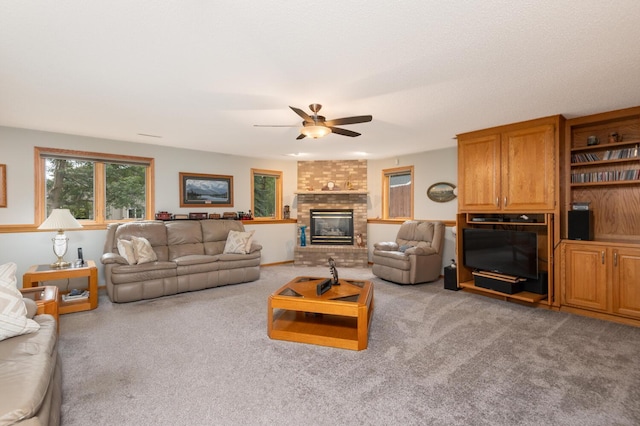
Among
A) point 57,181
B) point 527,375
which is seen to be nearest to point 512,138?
point 527,375

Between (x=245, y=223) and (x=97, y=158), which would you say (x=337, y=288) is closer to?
(x=245, y=223)

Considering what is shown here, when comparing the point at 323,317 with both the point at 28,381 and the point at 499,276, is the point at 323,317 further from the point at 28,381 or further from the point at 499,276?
the point at 499,276

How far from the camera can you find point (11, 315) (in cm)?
194

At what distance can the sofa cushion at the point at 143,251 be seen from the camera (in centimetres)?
433

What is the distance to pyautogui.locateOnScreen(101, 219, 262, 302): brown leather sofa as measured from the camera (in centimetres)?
412

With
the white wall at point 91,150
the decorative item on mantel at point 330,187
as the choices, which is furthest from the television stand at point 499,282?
the white wall at point 91,150

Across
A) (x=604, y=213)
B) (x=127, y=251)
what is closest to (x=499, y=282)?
(x=604, y=213)

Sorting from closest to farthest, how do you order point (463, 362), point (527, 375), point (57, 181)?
point (527, 375), point (463, 362), point (57, 181)

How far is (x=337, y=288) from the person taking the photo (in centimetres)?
337

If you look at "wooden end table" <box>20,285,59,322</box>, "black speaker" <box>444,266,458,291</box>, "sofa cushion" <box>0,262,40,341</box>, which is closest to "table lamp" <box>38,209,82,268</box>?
"wooden end table" <box>20,285,59,322</box>

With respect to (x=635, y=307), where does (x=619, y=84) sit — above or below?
above

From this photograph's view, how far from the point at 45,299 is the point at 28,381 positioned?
5.19 ft

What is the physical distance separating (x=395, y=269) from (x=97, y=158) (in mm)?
5190

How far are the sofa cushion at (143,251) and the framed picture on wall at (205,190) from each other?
1.37 m
